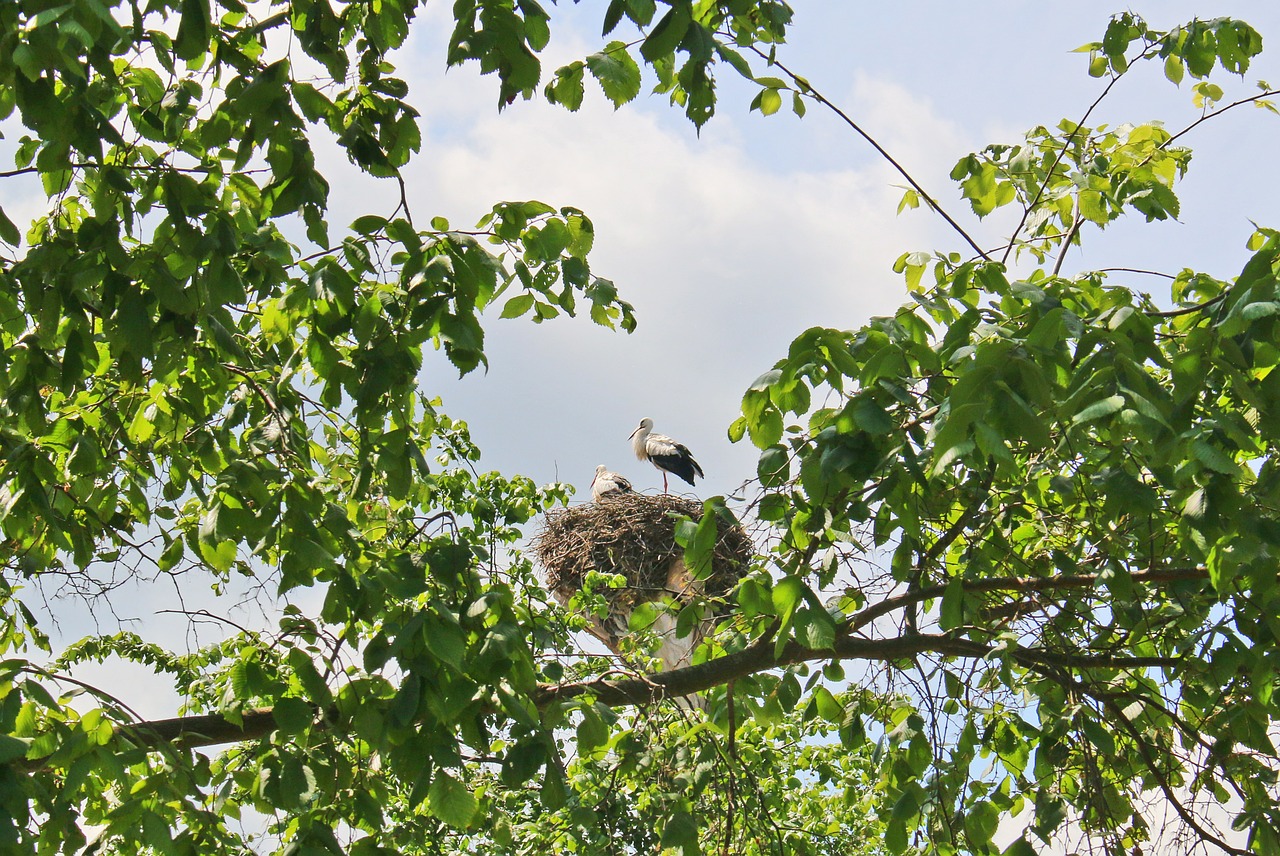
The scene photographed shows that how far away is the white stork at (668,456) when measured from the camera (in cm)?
1611

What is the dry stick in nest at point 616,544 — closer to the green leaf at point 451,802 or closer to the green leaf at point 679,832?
the green leaf at point 679,832

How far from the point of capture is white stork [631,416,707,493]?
634 inches

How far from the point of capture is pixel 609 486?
48.8ft

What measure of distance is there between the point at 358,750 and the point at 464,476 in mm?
5165

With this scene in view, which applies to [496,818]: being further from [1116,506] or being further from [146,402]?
[1116,506]

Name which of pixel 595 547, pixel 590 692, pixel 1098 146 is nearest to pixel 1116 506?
pixel 590 692

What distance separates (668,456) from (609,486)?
1.61 meters

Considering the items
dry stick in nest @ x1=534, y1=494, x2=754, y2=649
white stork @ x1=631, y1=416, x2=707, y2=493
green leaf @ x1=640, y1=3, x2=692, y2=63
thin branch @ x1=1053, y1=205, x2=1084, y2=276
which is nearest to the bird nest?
dry stick in nest @ x1=534, y1=494, x2=754, y2=649

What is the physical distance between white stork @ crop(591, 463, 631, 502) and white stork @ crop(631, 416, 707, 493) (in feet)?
2.56

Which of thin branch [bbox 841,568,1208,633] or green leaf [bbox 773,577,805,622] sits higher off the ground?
thin branch [bbox 841,568,1208,633]

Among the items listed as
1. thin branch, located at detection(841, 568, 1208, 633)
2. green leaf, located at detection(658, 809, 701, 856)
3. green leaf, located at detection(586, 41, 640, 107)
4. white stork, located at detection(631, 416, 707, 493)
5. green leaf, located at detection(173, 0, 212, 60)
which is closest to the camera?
green leaf, located at detection(173, 0, 212, 60)

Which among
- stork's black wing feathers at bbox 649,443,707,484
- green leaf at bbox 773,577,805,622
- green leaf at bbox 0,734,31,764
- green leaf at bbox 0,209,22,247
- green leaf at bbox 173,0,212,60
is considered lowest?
A: green leaf at bbox 0,734,31,764

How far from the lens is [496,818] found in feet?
12.0

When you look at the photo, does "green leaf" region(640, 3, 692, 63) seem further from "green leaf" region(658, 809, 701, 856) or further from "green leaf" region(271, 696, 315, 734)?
"green leaf" region(658, 809, 701, 856)
